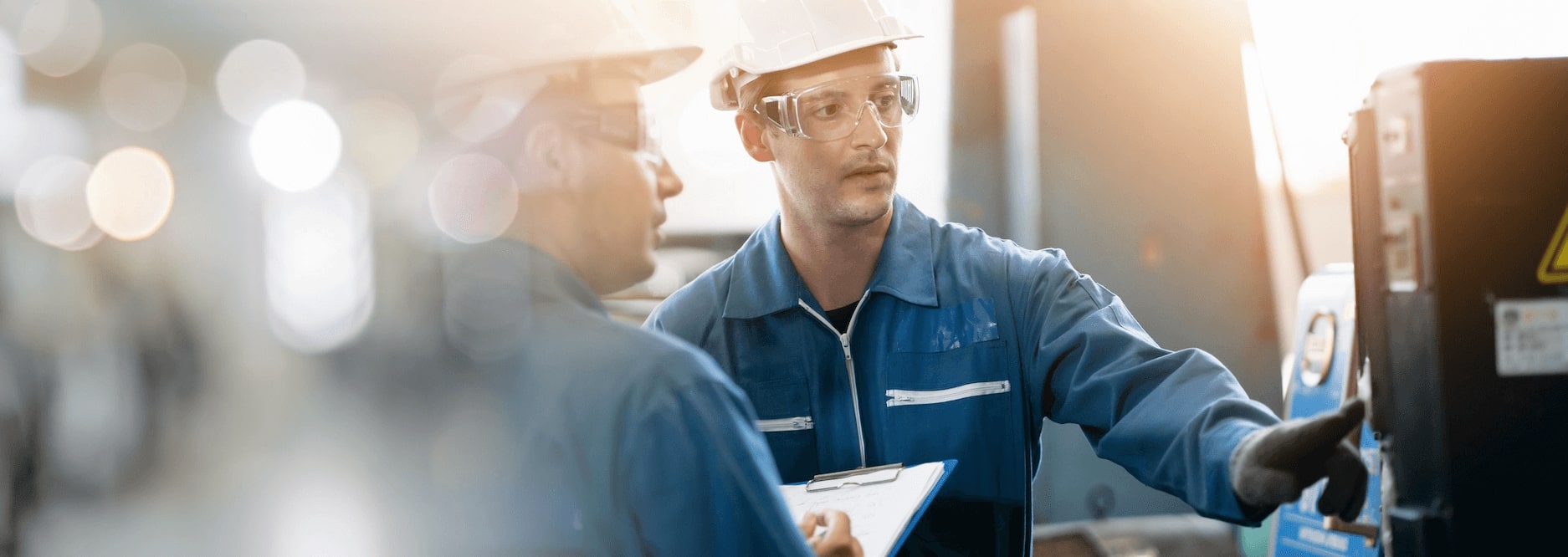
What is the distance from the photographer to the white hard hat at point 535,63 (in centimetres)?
81

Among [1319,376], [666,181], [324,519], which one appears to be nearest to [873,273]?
[666,181]

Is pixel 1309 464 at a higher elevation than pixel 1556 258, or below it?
below

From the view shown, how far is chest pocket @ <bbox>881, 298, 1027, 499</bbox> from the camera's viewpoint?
1615mm

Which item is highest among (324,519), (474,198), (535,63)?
(535,63)

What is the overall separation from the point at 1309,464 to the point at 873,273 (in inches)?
33.3

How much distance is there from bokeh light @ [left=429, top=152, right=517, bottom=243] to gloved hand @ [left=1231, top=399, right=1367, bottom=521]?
765 mm

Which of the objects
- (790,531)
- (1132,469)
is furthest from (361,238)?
(1132,469)

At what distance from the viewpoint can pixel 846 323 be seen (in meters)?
1.69

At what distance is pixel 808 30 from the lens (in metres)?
1.59

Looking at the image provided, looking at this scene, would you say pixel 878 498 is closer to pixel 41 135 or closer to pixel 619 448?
pixel 619 448

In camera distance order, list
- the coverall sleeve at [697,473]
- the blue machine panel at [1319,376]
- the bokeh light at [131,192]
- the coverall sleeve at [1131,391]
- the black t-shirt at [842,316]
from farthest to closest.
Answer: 1. the blue machine panel at [1319,376]
2. the bokeh light at [131,192]
3. the black t-shirt at [842,316]
4. the coverall sleeve at [1131,391]
5. the coverall sleeve at [697,473]

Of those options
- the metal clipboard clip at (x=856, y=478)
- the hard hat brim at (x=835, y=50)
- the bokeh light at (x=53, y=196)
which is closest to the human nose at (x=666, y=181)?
the metal clipboard clip at (x=856, y=478)

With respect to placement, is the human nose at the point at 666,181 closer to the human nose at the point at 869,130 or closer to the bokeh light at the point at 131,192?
the human nose at the point at 869,130

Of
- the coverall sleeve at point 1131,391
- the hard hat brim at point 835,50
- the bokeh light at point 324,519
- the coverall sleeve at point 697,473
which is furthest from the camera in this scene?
the hard hat brim at point 835,50
